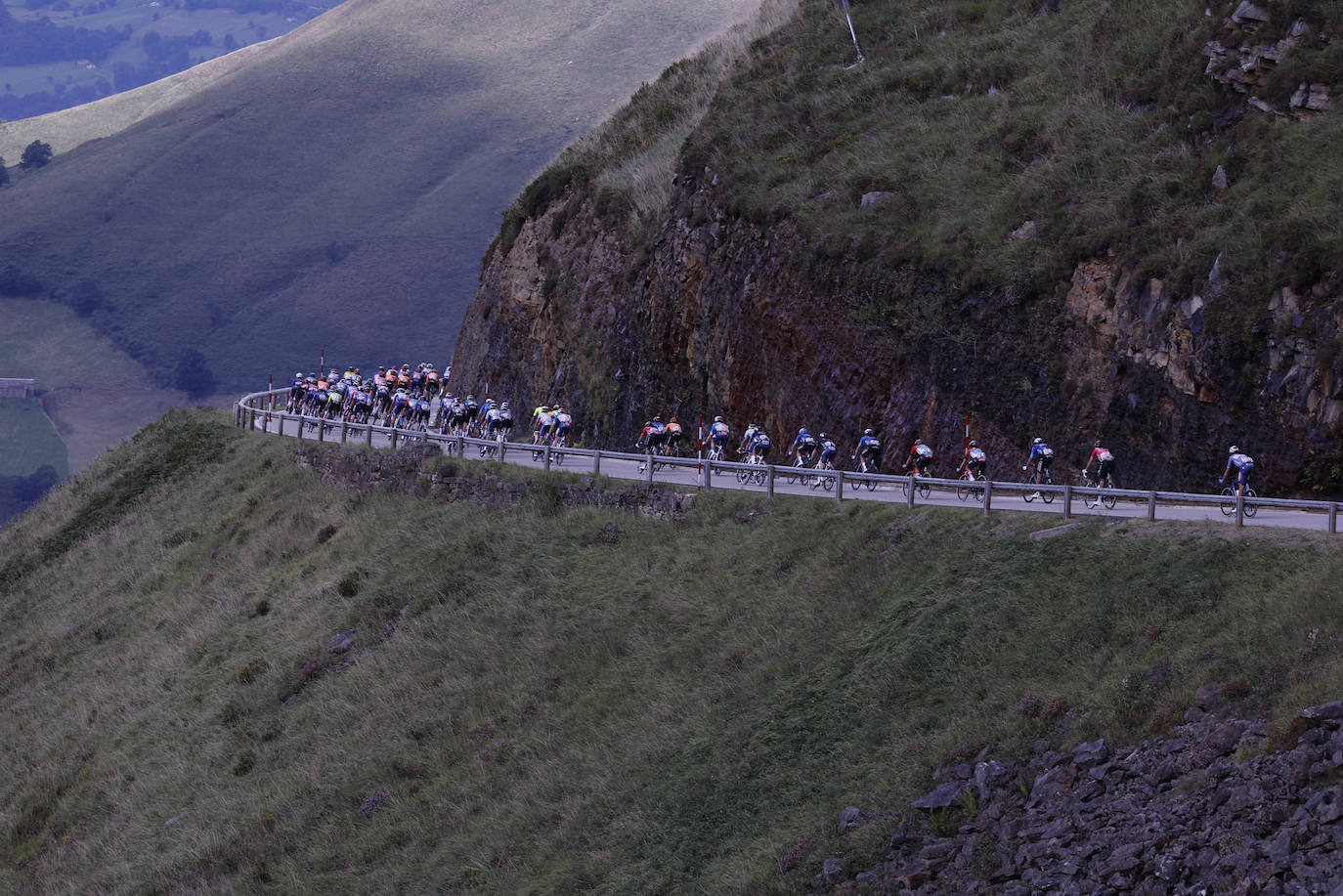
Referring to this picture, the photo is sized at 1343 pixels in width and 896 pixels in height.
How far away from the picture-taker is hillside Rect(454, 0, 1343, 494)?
23.9 m

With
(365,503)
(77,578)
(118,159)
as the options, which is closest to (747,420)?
(365,503)

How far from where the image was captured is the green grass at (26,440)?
136875mm

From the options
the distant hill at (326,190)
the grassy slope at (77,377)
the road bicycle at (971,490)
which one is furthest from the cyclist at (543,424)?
the grassy slope at (77,377)

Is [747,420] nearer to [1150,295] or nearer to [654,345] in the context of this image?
[654,345]

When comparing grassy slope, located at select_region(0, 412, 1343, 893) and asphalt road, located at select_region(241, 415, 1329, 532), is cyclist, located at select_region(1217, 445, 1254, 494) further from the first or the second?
grassy slope, located at select_region(0, 412, 1343, 893)

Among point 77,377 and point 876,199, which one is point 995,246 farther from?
point 77,377

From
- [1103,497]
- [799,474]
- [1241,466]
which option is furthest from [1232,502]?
[799,474]

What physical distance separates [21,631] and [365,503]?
10870mm

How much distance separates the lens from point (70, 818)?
25.2 metres

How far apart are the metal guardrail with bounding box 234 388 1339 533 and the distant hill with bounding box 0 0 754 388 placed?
101 meters

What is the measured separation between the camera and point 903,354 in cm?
2984

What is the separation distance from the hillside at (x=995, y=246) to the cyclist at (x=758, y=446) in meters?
2.65

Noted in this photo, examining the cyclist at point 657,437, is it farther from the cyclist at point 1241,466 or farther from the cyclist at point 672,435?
the cyclist at point 1241,466

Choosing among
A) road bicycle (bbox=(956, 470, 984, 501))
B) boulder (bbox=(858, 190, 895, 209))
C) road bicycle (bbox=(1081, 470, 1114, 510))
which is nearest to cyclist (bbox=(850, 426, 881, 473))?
road bicycle (bbox=(956, 470, 984, 501))
